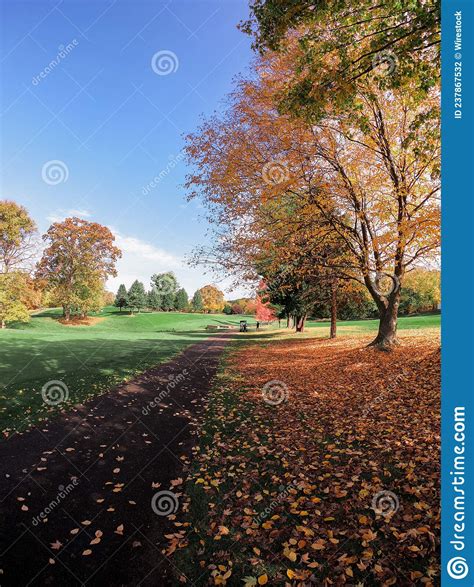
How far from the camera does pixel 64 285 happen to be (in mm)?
35531

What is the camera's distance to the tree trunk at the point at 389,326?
45.1 ft

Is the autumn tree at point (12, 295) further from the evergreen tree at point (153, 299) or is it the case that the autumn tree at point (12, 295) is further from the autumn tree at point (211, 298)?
the autumn tree at point (211, 298)

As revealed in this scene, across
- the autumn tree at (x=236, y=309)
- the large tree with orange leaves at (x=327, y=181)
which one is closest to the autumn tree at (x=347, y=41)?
the large tree with orange leaves at (x=327, y=181)

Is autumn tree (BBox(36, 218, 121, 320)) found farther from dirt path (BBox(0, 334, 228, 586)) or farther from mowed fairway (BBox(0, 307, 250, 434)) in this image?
dirt path (BBox(0, 334, 228, 586))

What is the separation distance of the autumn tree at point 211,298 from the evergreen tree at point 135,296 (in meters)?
15.7

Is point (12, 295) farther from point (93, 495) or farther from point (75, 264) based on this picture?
point (93, 495)

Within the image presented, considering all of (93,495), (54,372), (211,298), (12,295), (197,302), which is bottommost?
(93,495)

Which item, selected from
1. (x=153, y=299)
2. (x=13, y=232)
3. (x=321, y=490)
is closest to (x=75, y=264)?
(x=13, y=232)

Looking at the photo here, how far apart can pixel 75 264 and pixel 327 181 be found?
103 ft

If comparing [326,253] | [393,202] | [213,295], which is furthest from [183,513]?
[213,295]

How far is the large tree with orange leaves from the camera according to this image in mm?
11336

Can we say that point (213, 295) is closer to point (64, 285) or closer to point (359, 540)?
point (64, 285)

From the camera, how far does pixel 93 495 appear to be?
477cm

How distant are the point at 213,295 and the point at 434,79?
6484 cm
